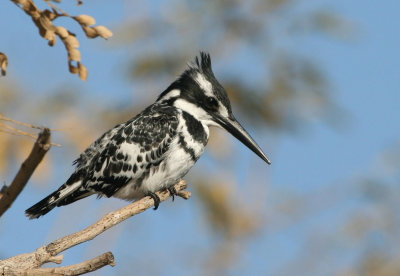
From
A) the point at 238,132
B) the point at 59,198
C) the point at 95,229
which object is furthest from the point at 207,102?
the point at 95,229

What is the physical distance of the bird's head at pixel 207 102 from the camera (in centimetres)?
520

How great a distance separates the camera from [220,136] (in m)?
6.58

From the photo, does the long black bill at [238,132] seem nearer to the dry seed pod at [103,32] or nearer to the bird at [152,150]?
the bird at [152,150]

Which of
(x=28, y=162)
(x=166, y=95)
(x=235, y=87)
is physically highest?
(x=235, y=87)

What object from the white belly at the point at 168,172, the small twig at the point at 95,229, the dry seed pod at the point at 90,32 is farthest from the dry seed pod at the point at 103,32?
the white belly at the point at 168,172

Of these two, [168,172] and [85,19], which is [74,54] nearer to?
[85,19]

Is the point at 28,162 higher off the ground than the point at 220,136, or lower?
lower

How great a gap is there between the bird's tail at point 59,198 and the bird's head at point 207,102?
0.95m

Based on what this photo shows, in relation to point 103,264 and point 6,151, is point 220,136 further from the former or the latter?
point 103,264

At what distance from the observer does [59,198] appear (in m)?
4.81

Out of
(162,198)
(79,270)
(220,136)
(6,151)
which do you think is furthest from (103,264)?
(220,136)

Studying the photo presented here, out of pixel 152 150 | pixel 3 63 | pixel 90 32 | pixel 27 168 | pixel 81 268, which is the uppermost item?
pixel 152 150

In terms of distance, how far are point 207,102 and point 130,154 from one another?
69cm

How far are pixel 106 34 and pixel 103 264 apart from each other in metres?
0.94
